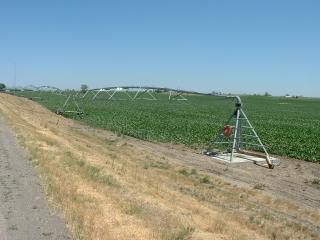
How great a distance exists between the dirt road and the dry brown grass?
0.26 meters

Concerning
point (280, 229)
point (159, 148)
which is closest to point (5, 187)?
point (280, 229)

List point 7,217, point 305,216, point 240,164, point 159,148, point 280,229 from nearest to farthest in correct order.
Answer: point 7,217 → point 280,229 → point 305,216 → point 240,164 → point 159,148

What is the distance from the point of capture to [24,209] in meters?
8.88

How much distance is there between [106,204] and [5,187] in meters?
2.31

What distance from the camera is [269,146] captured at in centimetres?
2888

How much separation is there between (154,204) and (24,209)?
3.34 meters

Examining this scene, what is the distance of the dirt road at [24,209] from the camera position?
7565mm

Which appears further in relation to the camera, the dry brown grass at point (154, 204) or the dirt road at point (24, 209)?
the dry brown grass at point (154, 204)

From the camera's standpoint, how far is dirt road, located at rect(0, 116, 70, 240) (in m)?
7.56

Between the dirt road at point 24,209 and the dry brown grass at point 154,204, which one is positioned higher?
the dirt road at point 24,209

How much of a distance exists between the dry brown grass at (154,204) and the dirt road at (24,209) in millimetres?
259

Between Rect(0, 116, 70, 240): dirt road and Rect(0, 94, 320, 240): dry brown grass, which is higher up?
Rect(0, 116, 70, 240): dirt road

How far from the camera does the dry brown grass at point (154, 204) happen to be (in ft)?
29.0

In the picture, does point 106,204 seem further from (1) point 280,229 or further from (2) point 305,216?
(2) point 305,216
